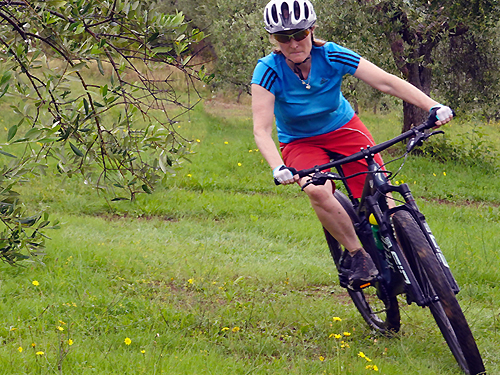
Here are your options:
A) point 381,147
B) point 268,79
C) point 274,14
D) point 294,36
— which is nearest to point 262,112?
point 268,79

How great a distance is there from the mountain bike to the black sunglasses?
890 millimetres

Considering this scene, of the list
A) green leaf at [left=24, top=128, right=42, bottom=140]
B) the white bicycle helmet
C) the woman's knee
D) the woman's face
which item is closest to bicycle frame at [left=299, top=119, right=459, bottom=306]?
the woman's knee

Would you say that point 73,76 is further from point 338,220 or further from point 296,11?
point 338,220

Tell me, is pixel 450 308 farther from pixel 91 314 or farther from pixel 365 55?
pixel 365 55

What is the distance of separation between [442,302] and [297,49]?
1945mm

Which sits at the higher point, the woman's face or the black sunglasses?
the black sunglasses

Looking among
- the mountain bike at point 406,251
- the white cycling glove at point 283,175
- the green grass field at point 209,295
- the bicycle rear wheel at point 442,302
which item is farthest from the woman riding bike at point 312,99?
the green grass field at point 209,295

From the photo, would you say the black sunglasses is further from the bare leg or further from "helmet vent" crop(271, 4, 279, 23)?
the bare leg

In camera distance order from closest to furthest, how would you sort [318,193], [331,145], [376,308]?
[318,193] → [331,145] → [376,308]

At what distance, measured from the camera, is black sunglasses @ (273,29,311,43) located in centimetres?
389

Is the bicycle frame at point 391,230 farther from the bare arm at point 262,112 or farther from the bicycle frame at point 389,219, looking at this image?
the bare arm at point 262,112

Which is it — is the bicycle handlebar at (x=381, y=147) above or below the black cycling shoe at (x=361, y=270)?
above

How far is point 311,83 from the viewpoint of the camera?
414cm

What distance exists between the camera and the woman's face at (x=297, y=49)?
397 centimetres
